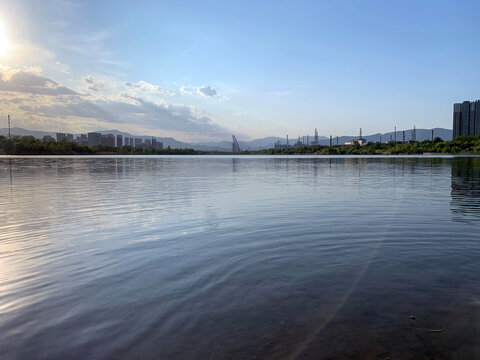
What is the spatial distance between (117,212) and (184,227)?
444cm

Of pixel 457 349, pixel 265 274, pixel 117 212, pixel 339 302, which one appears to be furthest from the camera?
pixel 117 212

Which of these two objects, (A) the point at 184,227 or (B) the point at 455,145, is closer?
(A) the point at 184,227

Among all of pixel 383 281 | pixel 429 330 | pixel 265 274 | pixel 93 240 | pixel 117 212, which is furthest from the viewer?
pixel 117 212

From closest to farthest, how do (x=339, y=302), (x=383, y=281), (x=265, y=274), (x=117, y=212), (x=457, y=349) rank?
(x=457, y=349)
(x=339, y=302)
(x=383, y=281)
(x=265, y=274)
(x=117, y=212)

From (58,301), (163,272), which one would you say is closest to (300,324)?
(163,272)

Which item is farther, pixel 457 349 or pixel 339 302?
pixel 339 302

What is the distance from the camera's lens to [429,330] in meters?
4.62

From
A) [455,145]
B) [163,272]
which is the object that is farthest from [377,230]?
[455,145]

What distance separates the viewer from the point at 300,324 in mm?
4805

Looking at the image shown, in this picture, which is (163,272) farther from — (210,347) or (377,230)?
(377,230)

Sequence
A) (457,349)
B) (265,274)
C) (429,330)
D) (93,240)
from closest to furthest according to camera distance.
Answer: (457,349)
(429,330)
(265,274)
(93,240)

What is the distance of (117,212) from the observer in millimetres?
14242

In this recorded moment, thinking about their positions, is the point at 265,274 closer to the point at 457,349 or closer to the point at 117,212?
the point at 457,349

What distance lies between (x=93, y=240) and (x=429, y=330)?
8.76m
